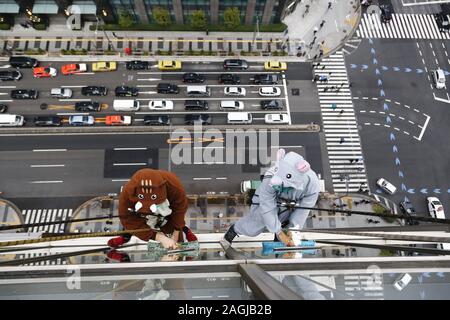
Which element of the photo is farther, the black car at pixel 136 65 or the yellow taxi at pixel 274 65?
the yellow taxi at pixel 274 65

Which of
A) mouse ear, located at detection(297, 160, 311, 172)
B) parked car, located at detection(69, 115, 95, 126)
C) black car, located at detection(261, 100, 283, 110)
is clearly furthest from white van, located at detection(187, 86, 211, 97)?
mouse ear, located at detection(297, 160, 311, 172)

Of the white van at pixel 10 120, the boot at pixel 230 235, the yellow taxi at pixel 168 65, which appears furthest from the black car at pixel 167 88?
the boot at pixel 230 235

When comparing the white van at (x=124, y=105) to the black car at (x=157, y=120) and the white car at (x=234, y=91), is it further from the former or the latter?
the white car at (x=234, y=91)

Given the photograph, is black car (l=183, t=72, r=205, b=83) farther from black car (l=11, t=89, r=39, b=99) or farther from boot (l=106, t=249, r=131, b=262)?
boot (l=106, t=249, r=131, b=262)

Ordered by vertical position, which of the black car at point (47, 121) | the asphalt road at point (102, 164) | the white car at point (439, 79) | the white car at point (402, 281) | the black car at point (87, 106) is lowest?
the white car at point (402, 281)

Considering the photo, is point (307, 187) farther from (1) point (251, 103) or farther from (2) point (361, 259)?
(1) point (251, 103)

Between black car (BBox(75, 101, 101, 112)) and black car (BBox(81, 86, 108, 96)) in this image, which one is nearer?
black car (BBox(75, 101, 101, 112))
